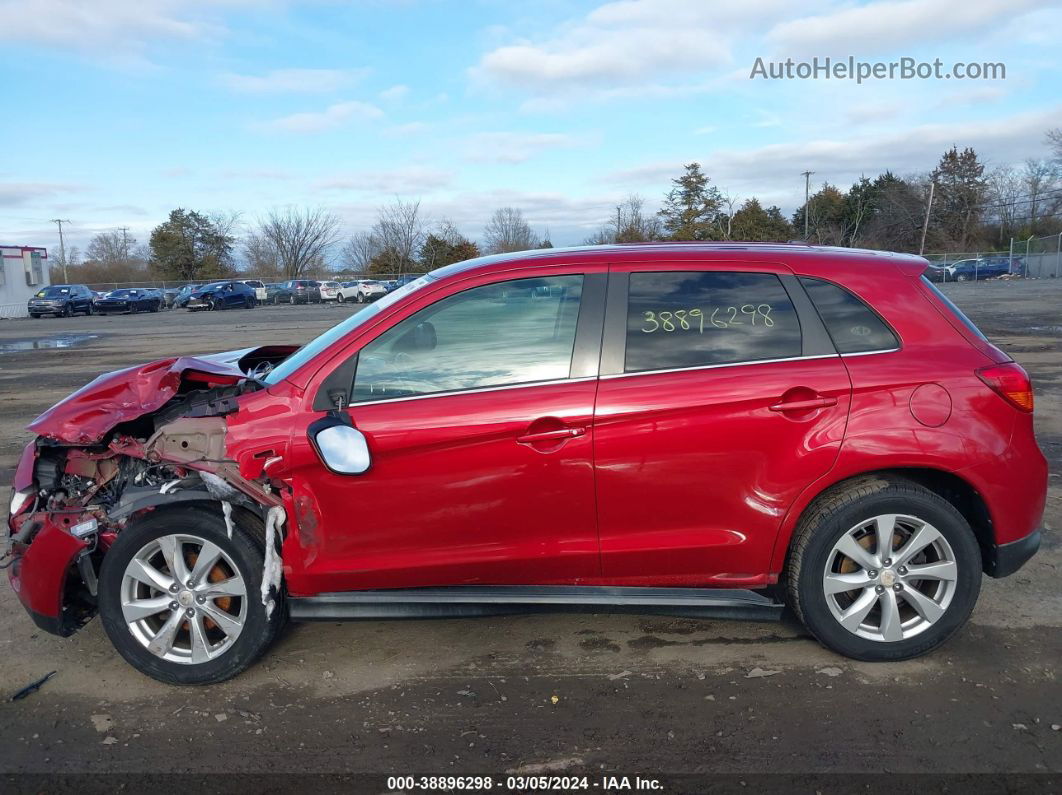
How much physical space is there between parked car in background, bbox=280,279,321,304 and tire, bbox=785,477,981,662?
5013 centimetres

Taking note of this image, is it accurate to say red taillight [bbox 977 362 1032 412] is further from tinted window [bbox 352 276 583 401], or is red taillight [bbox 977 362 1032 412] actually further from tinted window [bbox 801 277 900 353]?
tinted window [bbox 352 276 583 401]

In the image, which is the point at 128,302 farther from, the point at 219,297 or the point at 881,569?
the point at 881,569

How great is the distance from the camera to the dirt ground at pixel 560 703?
3.02 metres

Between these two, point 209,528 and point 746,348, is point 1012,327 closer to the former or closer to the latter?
point 746,348

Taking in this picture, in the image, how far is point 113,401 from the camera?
3723 mm

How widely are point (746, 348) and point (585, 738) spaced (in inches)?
68.3

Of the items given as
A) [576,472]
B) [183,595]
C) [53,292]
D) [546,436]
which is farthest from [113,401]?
[53,292]

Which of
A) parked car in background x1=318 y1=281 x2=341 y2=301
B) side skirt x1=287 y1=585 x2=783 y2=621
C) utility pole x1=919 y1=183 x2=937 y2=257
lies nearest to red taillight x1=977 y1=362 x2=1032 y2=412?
side skirt x1=287 y1=585 x2=783 y2=621

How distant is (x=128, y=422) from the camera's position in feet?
12.0

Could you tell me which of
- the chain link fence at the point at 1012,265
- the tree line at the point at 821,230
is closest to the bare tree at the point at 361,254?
the tree line at the point at 821,230

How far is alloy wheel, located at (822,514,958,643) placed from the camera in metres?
3.54

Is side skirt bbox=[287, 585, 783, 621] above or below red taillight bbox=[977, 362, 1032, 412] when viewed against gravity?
below

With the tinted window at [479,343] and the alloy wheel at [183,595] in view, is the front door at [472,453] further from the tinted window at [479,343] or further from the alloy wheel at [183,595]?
the alloy wheel at [183,595]

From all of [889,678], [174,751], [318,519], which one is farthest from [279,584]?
[889,678]
